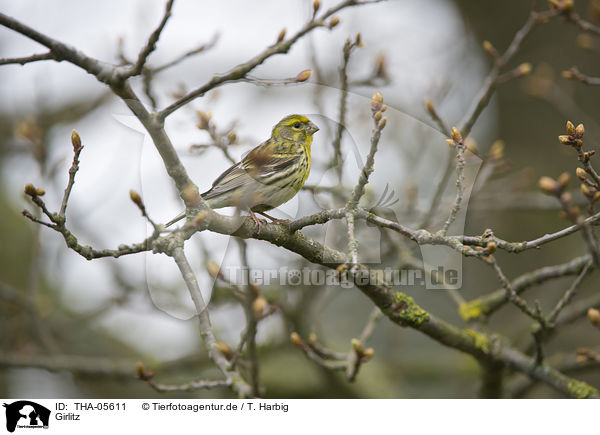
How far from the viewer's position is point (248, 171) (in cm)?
348

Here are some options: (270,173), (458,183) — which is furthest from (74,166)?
(458,183)

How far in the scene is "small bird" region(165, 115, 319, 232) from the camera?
3.34 m

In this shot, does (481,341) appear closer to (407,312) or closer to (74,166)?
(407,312)

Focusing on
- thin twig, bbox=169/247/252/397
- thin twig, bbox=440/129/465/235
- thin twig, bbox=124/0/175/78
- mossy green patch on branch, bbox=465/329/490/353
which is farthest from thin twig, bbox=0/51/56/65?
mossy green patch on branch, bbox=465/329/490/353

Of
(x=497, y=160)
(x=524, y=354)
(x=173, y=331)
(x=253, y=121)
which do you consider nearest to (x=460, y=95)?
(x=497, y=160)

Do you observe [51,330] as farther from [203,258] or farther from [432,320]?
[432,320]

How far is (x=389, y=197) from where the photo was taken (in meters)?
3.39

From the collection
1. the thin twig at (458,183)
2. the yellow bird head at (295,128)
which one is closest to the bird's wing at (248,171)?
the yellow bird head at (295,128)

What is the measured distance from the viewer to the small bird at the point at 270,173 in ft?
11.0

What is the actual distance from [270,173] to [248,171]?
28 centimetres

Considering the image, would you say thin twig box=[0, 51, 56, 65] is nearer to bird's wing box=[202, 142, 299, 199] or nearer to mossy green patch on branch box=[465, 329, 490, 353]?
bird's wing box=[202, 142, 299, 199]
